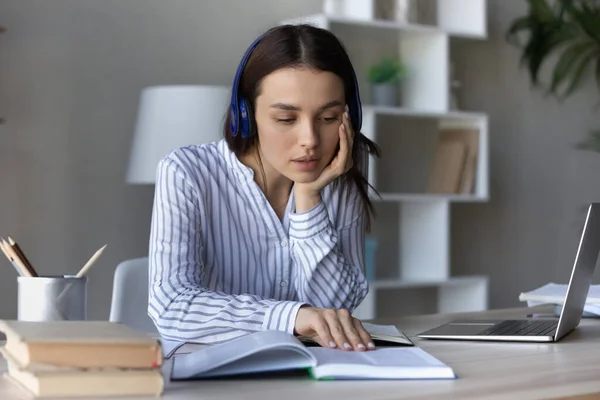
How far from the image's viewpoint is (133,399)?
3.06 feet

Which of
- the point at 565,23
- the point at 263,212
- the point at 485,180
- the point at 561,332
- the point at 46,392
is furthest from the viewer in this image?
the point at 565,23

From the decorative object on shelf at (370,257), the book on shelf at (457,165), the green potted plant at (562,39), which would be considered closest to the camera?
the decorative object on shelf at (370,257)

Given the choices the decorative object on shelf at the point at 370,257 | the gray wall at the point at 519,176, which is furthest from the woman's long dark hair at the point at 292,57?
the gray wall at the point at 519,176

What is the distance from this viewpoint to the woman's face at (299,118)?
171 cm

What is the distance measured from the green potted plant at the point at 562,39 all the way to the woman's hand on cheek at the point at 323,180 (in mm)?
2822

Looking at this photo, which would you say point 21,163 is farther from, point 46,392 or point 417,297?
point 46,392

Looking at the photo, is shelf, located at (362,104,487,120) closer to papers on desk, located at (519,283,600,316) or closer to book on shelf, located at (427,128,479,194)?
book on shelf, located at (427,128,479,194)

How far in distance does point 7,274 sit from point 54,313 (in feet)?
5.93

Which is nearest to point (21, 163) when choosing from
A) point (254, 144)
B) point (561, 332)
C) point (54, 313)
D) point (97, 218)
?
point (97, 218)

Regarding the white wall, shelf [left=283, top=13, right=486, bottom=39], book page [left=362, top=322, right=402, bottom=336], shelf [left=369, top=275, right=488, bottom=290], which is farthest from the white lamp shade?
book page [left=362, top=322, right=402, bottom=336]

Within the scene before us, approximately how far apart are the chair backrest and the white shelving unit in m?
1.84

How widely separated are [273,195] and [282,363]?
0.84 m

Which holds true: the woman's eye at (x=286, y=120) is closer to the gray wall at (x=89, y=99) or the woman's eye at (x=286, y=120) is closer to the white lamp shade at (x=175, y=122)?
the white lamp shade at (x=175, y=122)

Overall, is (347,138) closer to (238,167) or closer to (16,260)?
(238,167)
